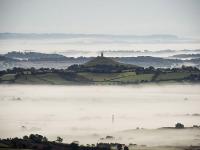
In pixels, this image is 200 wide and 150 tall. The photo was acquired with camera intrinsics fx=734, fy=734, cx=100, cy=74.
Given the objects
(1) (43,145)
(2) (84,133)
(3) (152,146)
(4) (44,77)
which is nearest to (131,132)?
(2) (84,133)

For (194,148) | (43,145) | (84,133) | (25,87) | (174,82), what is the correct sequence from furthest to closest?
(25,87), (174,82), (84,133), (194,148), (43,145)

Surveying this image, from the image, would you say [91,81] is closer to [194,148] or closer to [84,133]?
[84,133]

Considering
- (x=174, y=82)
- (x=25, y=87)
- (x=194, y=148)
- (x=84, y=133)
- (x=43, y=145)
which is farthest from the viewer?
(x=25, y=87)

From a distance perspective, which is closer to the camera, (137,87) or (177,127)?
(177,127)

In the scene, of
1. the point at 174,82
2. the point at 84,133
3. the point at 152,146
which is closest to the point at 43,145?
the point at 152,146

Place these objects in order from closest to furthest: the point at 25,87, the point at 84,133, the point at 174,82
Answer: the point at 84,133, the point at 174,82, the point at 25,87

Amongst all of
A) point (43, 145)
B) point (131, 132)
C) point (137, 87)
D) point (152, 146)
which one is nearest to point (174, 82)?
point (137, 87)

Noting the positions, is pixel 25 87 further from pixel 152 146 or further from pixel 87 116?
pixel 152 146

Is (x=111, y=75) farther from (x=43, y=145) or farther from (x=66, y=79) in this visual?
(x=43, y=145)

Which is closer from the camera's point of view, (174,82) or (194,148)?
(194,148)
